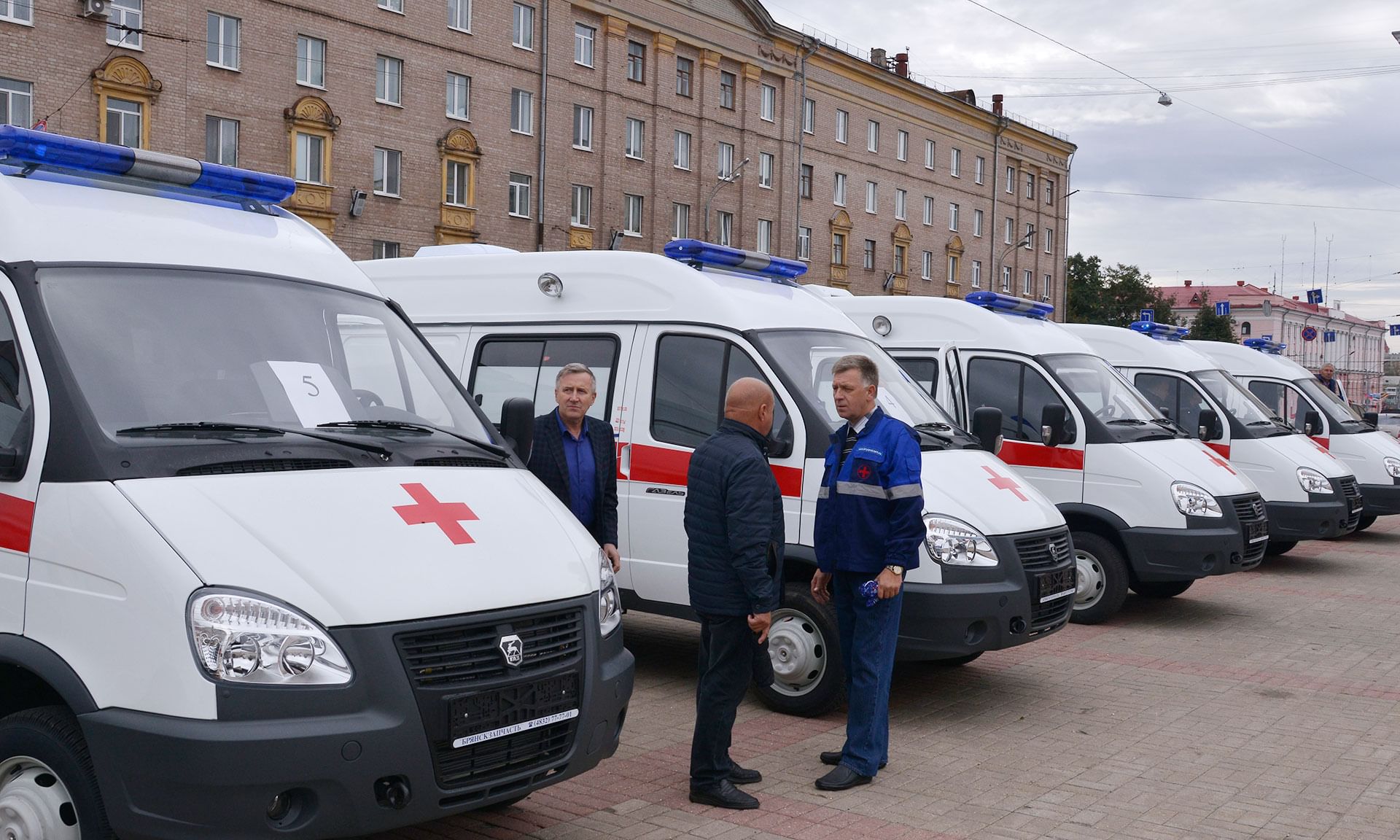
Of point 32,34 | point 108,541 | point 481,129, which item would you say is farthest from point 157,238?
point 481,129

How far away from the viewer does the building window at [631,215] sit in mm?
43406

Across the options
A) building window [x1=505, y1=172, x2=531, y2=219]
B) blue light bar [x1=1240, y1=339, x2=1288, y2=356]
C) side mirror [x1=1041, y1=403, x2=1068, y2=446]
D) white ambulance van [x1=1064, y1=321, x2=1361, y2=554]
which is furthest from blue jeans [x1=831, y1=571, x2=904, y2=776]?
building window [x1=505, y1=172, x2=531, y2=219]

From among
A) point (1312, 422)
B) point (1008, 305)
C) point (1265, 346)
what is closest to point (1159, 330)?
point (1312, 422)

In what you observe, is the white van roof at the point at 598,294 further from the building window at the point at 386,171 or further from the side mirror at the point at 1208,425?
the building window at the point at 386,171

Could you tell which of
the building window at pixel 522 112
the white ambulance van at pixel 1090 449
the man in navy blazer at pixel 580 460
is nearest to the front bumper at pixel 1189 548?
the white ambulance van at pixel 1090 449

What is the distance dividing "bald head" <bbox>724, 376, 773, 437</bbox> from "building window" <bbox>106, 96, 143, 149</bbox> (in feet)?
89.5

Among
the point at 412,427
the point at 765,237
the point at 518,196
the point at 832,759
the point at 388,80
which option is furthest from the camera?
the point at 765,237

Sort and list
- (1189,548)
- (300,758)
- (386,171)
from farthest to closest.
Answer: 1. (386,171)
2. (1189,548)
3. (300,758)

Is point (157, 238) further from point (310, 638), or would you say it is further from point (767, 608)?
point (767, 608)

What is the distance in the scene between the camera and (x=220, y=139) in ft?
105

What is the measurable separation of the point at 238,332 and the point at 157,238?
0.50 metres

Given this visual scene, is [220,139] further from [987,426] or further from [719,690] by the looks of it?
[719,690]

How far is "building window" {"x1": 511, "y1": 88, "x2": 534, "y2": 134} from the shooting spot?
39719 mm

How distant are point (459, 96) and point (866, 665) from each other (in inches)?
1357
